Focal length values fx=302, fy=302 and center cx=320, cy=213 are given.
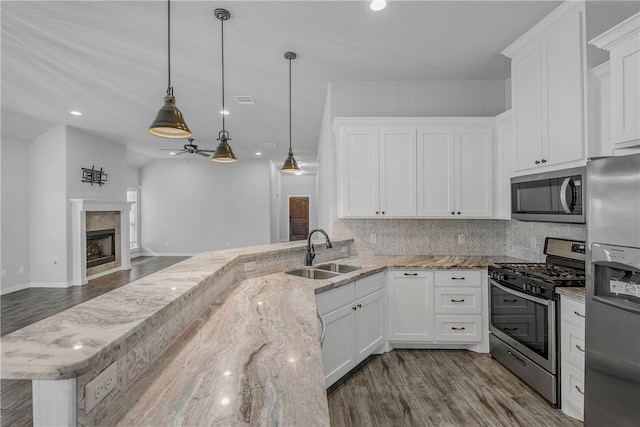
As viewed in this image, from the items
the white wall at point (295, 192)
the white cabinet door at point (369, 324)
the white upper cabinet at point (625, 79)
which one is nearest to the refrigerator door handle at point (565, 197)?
the white upper cabinet at point (625, 79)

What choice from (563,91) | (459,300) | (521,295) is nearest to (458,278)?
(459,300)

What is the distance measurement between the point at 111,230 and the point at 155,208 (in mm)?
2250

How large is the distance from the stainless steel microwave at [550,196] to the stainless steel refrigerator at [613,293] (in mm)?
386

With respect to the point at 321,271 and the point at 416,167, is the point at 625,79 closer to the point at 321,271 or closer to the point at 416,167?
the point at 416,167

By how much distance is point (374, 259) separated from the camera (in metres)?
3.38

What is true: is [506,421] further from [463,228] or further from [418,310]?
[463,228]

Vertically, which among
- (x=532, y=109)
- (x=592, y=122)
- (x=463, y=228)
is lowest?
(x=463, y=228)

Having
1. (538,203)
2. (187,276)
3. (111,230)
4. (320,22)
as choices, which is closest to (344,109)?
(320,22)

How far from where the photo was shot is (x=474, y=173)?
3350mm

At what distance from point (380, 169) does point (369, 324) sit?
1641 mm

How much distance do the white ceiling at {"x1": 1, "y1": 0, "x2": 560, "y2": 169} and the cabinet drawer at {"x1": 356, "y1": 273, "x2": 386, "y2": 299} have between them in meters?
2.19

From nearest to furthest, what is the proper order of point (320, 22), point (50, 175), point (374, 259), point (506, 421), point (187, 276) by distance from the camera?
1. point (187, 276)
2. point (506, 421)
3. point (320, 22)
4. point (374, 259)
5. point (50, 175)

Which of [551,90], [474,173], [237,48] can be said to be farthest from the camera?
[474,173]

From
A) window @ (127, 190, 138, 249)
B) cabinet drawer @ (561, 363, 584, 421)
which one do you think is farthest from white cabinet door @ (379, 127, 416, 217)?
window @ (127, 190, 138, 249)
